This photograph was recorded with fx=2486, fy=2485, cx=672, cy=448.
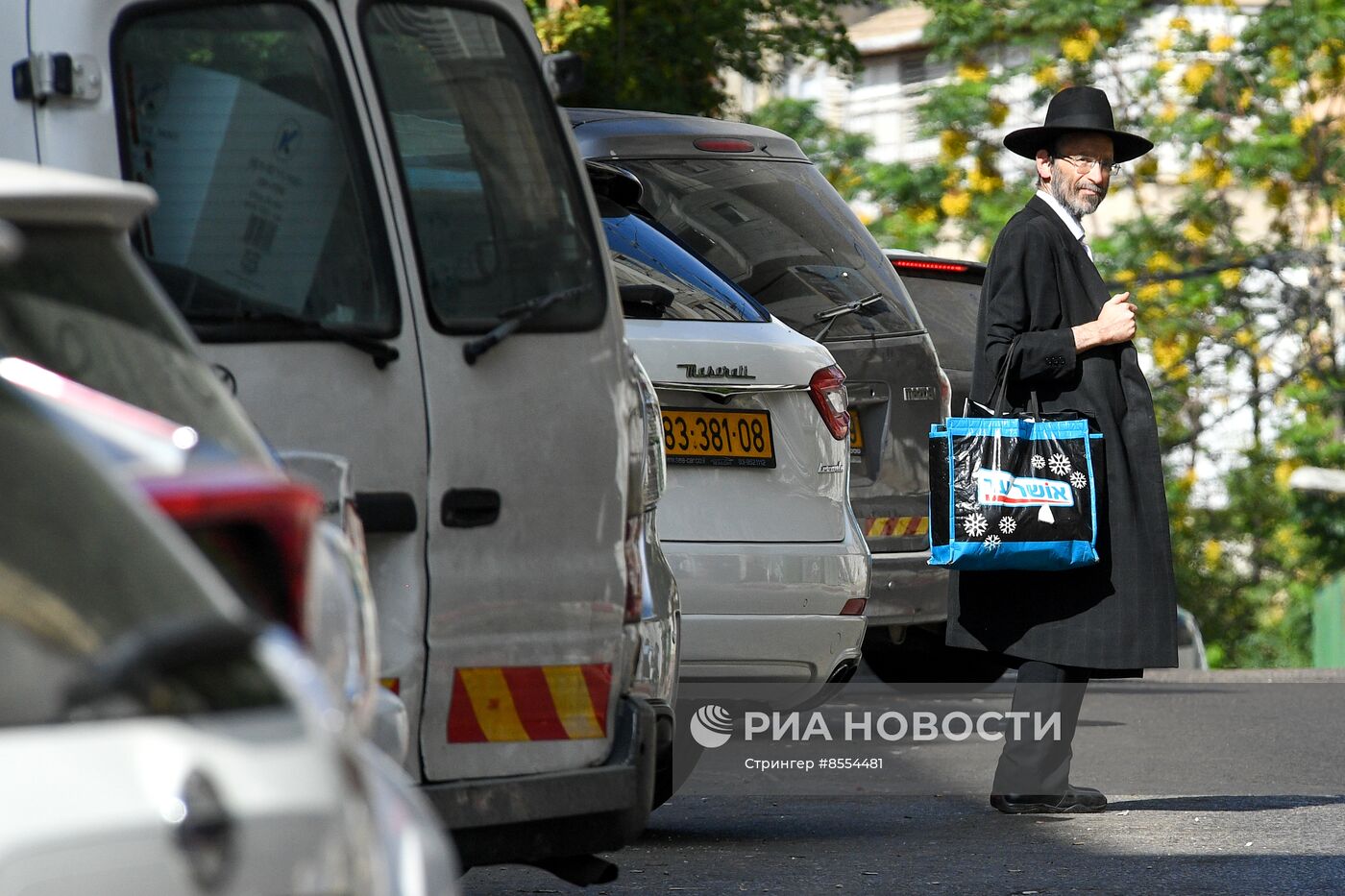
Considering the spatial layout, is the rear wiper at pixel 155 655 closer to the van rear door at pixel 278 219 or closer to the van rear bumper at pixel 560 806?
the van rear door at pixel 278 219

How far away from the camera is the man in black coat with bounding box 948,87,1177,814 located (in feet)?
23.6

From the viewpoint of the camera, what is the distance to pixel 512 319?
4.47 m

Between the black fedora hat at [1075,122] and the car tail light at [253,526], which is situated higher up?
the car tail light at [253,526]

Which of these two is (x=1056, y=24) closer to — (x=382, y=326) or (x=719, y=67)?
(x=719, y=67)

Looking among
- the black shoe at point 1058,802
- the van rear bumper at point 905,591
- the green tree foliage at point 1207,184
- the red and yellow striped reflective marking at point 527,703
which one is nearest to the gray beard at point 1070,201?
the van rear bumper at point 905,591

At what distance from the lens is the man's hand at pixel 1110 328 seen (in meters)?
7.14

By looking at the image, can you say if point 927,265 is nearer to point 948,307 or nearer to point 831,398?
point 948,307

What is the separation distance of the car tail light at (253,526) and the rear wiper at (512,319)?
2.03 meters

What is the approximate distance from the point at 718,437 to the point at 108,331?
4.33 metres

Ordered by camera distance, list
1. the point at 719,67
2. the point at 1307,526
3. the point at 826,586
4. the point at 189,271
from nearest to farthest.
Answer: the point at 189,271 → the point at 826,586 → the point at 719,67 → the point at 1307,526

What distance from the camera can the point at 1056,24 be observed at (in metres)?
22.6

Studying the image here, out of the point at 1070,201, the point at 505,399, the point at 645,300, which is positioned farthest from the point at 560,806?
the point at 1070,201

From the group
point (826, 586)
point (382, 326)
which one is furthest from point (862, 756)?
point (382, 326)

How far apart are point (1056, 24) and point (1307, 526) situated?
16.6ft
